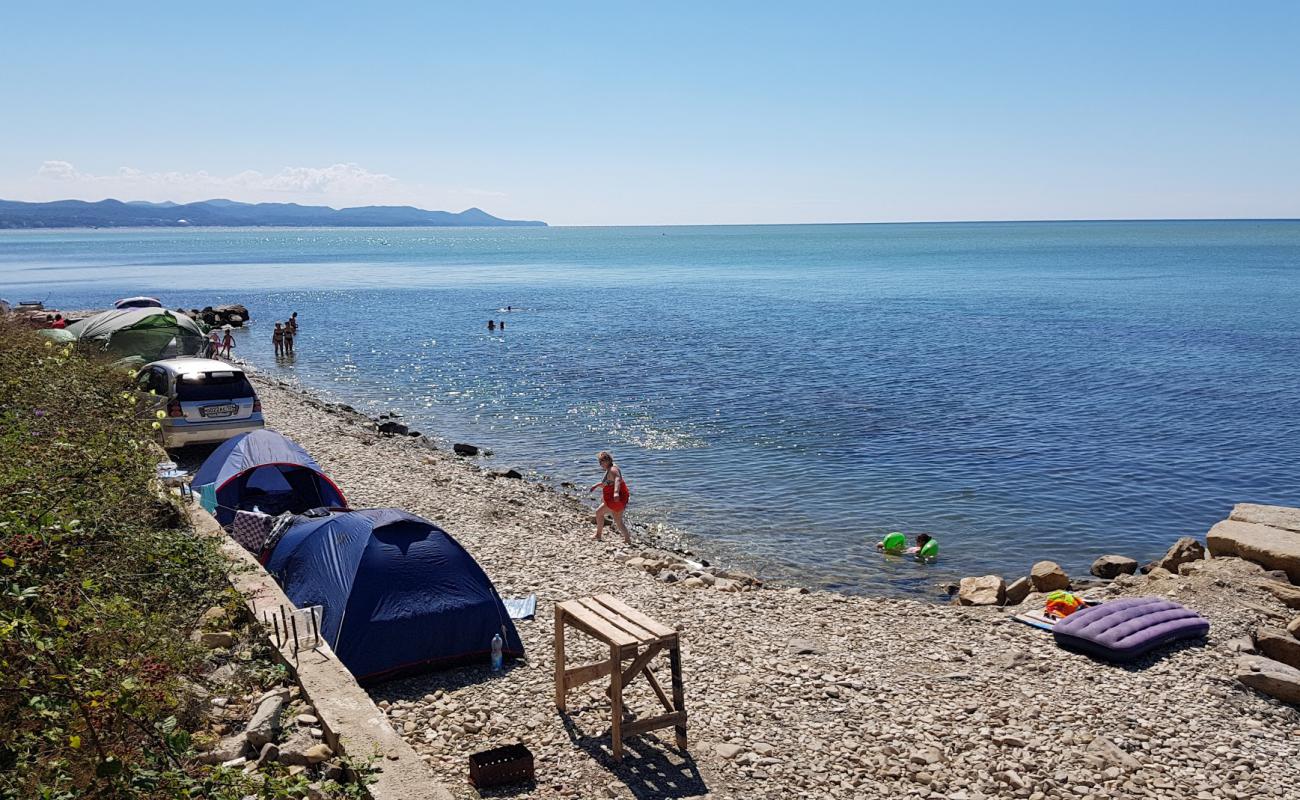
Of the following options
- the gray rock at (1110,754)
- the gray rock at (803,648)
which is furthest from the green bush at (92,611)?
the gray rock at (1110,754)

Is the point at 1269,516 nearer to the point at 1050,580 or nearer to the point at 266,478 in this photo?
the point at 1050,580

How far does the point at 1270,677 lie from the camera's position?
34.4 feet

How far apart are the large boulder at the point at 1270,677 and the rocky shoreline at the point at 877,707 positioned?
0.40ft

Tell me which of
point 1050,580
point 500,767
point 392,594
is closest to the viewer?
point 500,767

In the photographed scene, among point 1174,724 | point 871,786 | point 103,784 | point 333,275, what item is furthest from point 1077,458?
point 333,275

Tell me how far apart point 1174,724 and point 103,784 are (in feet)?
31.9

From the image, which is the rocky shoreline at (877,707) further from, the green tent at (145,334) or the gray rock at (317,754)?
the green tent at (145,334)

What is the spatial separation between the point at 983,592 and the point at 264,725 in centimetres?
1117

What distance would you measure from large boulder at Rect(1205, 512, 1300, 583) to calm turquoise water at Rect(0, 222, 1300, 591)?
67.0 inches

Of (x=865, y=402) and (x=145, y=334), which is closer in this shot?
(x=145, y=334)

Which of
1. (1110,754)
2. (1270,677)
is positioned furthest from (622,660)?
(1270,677)

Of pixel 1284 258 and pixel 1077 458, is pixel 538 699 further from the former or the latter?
pixel 1284 258

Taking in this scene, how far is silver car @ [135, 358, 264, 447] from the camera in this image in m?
19.0

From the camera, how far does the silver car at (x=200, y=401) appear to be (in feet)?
62.4
